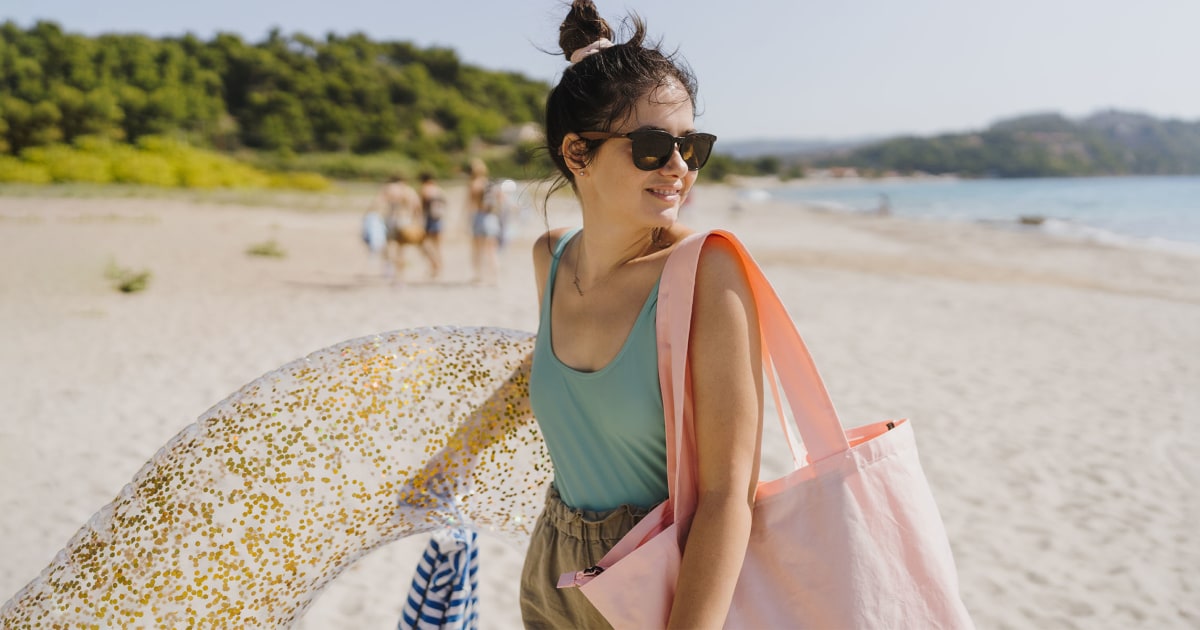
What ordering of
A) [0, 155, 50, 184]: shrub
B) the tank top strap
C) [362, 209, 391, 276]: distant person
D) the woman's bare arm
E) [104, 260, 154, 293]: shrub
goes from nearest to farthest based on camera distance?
1. the woman's bare arm
2. the tank top strap
3. [104, 260, 154, 293]: shrub
4. [362, 209, 391, 276]: distant person
5. [0, 155, 50, 184]: shrub

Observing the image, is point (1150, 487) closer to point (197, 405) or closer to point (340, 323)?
point (197, 405)

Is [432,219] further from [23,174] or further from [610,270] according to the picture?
[23,174]

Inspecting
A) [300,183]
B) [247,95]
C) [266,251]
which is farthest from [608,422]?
[247,95]

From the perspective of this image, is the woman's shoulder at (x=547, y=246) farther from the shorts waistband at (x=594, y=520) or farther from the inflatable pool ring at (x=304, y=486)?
the shorts waistband at (x=594, y=520)

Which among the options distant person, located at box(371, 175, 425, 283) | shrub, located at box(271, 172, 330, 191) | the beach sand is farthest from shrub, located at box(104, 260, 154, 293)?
shrub, located at box(271, 172, 330, 191)

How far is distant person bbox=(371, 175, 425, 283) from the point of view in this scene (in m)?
11.3

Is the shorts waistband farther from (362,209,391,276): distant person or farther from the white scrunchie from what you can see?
(362,209,391,276): distant person

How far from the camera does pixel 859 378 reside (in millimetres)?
7105

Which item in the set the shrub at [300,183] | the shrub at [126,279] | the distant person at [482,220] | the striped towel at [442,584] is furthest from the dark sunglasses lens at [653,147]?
the shrub at [300,183]

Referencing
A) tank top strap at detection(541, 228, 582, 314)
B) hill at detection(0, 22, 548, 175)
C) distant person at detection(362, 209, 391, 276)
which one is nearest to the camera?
tank top strap at detection(541, 228, 582, 314)

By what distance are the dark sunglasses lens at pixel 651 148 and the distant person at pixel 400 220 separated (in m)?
10.2

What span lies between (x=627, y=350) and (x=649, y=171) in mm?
289

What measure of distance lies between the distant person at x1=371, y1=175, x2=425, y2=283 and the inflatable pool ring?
9664 mm

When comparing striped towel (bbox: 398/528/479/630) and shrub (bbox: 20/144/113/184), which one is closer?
striped towel (bbox: 398/528/479/630)
